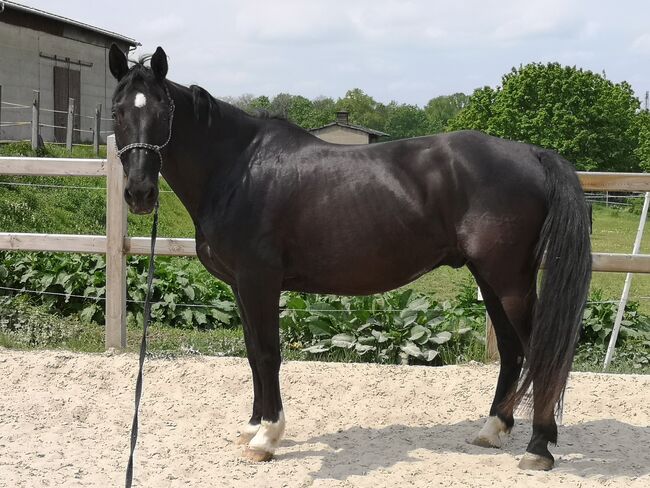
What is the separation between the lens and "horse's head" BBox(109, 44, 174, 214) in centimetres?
374

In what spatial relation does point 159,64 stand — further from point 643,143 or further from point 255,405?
point 643,143

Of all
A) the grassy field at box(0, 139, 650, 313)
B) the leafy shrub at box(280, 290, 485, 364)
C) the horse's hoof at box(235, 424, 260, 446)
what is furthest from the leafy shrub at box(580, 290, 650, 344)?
the horse's hoof at box(235, 424, 260, 446)

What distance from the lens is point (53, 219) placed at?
1248 cm

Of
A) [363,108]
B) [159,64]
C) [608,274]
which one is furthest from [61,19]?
[363,108]

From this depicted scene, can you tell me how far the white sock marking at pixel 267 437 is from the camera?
4109 millimetres

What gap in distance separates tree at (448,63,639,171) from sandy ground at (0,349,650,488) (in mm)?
40999

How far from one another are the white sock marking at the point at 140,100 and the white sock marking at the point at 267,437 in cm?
179

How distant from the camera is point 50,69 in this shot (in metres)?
21.0

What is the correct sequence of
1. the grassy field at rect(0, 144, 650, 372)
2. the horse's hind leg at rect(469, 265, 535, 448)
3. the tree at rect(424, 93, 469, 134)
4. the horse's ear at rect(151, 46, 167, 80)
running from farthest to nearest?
the tree at rect(424, 93, 469, 134), the grassy field at rect(0, 144, 650, 372), the horse's hind leg at rect(469, 265, 535, 448), the horse's ear at rect(151, 46, 167, 80)

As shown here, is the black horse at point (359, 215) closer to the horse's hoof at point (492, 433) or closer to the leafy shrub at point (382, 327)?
the horse's hoof at point (492, 433)

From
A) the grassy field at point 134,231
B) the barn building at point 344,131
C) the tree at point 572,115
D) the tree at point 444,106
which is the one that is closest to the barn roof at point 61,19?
the grassy field at point 134,231

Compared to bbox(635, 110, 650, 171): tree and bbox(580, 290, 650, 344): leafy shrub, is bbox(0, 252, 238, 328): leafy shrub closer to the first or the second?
bbox(580, 290, 650, 344): leafy shrub

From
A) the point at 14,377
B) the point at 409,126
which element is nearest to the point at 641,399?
the point at 14,377

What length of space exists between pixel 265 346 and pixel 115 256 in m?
2.38
